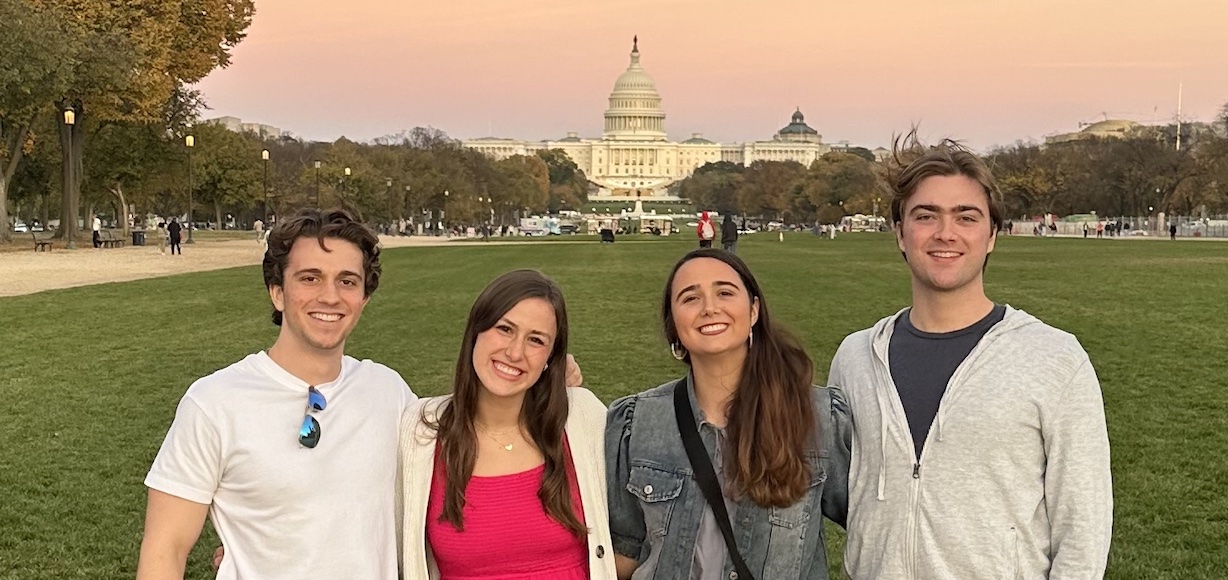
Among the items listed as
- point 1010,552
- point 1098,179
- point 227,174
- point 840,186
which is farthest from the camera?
point 840,186

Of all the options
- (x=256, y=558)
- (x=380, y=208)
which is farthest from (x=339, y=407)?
(x=380, y=208)

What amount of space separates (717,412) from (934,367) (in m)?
0.66

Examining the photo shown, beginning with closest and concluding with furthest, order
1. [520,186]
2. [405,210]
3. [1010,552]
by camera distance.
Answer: [1010,552]
[405,210]
[520,186]

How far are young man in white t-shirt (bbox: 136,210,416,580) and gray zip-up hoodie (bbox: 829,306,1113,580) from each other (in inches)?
59.3

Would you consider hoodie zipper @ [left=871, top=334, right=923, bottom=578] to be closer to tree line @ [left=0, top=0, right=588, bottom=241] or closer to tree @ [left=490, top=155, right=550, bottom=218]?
tree line @ [left=0, top=0, right=588, bottom=241]

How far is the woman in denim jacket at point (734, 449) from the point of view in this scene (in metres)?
3.30

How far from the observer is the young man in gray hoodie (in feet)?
10.2

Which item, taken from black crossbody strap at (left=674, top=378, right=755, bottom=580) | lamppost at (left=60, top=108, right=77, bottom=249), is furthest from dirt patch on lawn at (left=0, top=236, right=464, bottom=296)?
black crossbody strap at (left=674, top=378, right=755, bottom=580)

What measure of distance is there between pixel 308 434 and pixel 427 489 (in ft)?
1.48

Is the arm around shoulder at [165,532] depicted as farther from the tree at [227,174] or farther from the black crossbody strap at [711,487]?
the tree at [227,174]

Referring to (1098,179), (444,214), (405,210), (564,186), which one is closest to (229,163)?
(405,210)

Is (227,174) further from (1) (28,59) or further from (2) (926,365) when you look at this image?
(2) (926,365)

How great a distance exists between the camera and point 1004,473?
316cm

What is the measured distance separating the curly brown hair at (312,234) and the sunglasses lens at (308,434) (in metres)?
0.47
